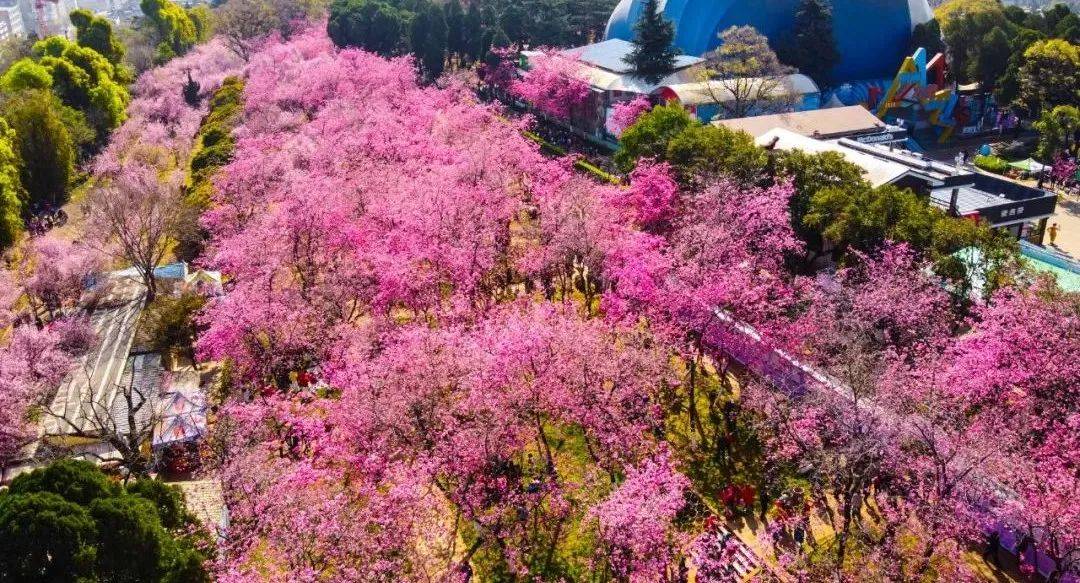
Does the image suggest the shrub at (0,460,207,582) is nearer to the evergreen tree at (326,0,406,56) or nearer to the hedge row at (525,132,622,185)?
the hedge row at (525,132,622,185)

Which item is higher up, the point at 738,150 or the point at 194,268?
the point at 738,150

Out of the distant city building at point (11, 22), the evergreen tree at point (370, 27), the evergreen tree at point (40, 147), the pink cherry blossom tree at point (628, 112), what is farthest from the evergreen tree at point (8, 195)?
the distant city building at point (11, 22)

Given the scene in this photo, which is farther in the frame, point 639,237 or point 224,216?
point 224,216

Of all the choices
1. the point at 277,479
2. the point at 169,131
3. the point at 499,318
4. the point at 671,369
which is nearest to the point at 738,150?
the point at 671,369

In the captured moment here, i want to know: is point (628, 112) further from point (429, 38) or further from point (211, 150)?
point (211, 150)

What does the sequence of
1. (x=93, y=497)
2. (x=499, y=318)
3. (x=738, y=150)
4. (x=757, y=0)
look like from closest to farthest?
(x=93, y=497)
(x=499, y=318)
(x=738, y=150)
(x=757, y=0)

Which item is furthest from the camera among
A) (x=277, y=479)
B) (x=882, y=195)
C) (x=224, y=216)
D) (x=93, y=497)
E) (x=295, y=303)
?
(x=224, y=216)

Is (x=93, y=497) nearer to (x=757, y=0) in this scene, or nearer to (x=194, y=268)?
(x=194, y=268)

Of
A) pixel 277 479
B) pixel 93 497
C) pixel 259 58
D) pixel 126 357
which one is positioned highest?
pixel 259 58
